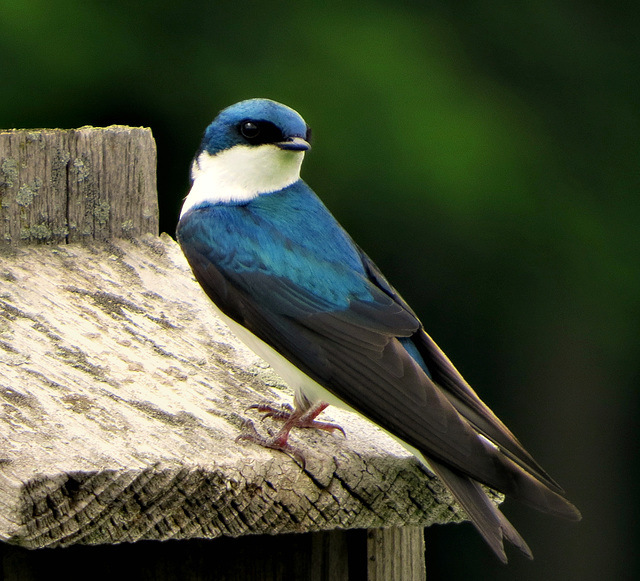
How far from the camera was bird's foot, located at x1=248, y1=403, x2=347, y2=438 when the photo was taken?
1.97m

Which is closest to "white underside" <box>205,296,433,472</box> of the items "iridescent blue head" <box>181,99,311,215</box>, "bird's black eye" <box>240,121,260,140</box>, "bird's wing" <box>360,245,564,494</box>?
"bird's wing" <box>360,245,564,494</box>

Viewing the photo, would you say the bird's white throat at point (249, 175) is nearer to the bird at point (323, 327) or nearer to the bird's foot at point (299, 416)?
the bird at point (323, 327)

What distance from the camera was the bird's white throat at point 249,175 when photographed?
2.45 metres

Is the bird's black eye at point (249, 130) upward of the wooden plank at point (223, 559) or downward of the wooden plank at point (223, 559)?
upward

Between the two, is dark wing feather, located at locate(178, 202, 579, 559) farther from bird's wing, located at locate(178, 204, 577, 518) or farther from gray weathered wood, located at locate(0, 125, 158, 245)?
gray weathered wood, located at locate(0, 125, 158, 245)

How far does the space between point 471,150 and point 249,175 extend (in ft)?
9.13

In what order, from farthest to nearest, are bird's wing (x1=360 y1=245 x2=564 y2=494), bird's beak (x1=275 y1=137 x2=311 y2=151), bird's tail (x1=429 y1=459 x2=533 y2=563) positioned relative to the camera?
1. bird's beak (x1=275 y1=137 x2=311 y2=151)
2. bird's wing (x1=360 y1=245 x2=564 y2=494)
3. bird's tail (x1=429 y1=459 x2=533 y2=563)

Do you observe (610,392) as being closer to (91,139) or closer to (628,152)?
(628,152)

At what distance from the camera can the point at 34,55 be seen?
479 centimetres

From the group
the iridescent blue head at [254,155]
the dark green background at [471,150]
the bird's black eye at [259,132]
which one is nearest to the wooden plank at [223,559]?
the iridescent blue head at [254,155]

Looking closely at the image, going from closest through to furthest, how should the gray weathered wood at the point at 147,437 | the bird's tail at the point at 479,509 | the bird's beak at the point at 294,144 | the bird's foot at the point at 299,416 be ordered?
the gray weathered wood at the point at 147,437 < the bird's tail at the point at 479,509 < the bird's foot at the point at 299,416 < the bird's beak at the point at 294,144

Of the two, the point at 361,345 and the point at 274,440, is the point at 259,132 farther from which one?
the point at 274,440

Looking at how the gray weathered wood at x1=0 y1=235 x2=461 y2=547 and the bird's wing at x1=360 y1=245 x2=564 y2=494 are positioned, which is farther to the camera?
the bird's wing at x1=360 y1=245 x2=564 y2=494

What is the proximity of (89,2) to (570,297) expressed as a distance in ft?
8.14
